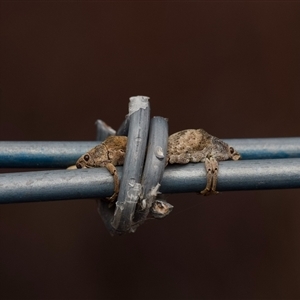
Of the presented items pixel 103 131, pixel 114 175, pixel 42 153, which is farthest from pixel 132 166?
pixel 103 131

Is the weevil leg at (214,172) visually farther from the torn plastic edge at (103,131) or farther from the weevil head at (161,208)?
the torn plastic edge at (103,131)

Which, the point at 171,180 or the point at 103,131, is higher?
the point at 103,131

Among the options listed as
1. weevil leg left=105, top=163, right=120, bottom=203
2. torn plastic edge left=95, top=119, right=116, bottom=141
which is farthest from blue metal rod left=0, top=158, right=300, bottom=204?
torn plastic edge left=95, top=119, right=116, bottom=141

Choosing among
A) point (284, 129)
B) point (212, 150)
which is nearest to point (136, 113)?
point (212, 150)

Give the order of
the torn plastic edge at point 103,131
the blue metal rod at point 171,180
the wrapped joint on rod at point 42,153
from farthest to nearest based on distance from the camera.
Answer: the torn plastic edge at point 103,131 → the wrapped joint on rod at point 42,153 → the blue metal rod at point 171,180

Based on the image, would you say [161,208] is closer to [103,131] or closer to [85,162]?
[85,162]

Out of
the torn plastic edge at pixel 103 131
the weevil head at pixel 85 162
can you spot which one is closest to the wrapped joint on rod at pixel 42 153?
the weevil head at pixel 85 162

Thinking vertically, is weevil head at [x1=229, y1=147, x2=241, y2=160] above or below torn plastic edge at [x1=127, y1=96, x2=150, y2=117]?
below

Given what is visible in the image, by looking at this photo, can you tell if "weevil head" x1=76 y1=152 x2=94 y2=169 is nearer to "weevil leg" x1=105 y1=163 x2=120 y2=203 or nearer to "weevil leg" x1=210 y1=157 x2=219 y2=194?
"weevil leg" x1=105 y1=163 x2=120 y2=203
